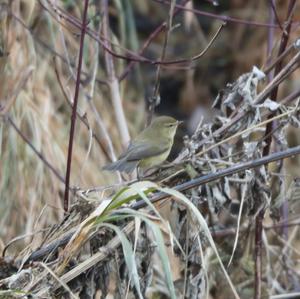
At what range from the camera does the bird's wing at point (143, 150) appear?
10.2 feet

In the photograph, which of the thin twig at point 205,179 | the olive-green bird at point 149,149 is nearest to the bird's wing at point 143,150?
the olive-green bird at point 149,149

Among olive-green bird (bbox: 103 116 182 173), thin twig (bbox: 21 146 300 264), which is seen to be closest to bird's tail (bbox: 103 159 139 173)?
olive-green bird (bbox: 103 116 182 173)

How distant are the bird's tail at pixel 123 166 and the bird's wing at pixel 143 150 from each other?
2 cm

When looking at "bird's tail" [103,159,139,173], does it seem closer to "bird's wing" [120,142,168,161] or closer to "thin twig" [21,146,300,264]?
"bird's wing" [120,142,168,161]

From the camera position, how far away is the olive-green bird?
10.0ft

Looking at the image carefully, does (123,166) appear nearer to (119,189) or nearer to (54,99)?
(119,189)

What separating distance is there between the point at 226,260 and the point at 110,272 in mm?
1113

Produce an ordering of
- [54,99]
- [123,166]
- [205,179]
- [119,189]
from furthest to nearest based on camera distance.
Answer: [54,99], [123,166], [119,189], [205,179]

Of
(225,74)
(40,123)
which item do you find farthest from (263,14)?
(40,123)

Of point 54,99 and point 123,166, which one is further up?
point 54,99

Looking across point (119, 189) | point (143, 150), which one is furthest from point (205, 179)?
point (143, 150)

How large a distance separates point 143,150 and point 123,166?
0.18 m

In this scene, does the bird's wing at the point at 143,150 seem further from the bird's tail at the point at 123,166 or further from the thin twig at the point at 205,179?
the thin twig at the point at 205,179

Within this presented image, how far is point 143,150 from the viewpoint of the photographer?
10.5 ft
